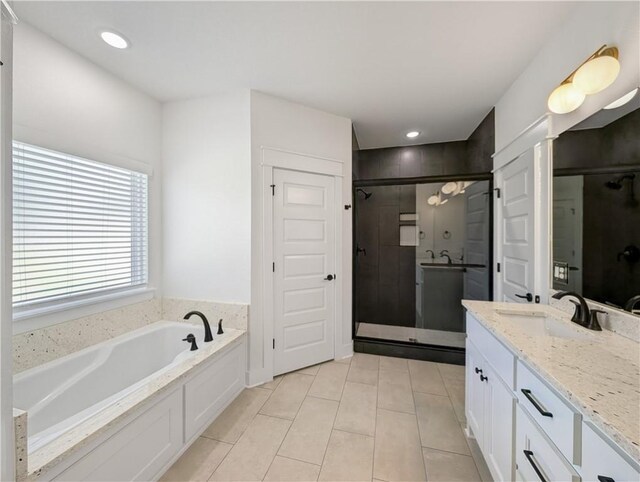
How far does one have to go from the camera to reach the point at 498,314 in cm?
155

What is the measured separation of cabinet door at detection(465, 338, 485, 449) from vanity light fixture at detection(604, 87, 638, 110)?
143cm

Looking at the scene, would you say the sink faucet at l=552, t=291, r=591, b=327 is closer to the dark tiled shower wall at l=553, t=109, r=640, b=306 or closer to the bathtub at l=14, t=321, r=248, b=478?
the dark tiled shower wall at l=553, t=109, r=640, b=306

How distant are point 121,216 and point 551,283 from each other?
3.36m

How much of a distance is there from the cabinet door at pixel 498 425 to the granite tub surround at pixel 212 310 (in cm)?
187

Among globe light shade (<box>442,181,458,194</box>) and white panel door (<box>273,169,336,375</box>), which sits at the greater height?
globe light shade (<box>442,181,458,194</box>)

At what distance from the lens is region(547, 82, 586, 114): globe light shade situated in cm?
147

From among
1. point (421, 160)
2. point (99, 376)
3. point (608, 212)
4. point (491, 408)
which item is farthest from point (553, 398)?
point (421, 160)

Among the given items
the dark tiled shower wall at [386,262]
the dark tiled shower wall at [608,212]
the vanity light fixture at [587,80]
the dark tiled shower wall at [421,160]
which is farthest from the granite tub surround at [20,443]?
the dark tiled shower wall at [386,262]

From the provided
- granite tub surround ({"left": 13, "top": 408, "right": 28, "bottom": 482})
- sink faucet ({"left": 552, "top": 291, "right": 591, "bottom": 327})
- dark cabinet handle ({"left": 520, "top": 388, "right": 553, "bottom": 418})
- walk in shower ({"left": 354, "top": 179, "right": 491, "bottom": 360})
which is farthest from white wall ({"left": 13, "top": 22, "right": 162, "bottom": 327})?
sink faucet ({"left": 552, "top": 291, "right": 591, "bottom": 327})

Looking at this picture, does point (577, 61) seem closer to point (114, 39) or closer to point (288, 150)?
point (288, 150)

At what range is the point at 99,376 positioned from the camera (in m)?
1.92

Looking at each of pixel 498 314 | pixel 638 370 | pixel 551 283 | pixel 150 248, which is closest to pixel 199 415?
pixel 150 248

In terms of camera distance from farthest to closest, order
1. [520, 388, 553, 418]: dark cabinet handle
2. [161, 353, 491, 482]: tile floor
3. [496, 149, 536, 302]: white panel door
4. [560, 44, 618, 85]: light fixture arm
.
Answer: [496, 149, 536, 302]: white panel door < [161, 353, 491, 482]: tile floor < [560, 44, 618, 85]: light fixture arm < [520, 388, 553, 418]: dark cabinet handle

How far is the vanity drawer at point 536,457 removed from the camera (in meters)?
0.83
